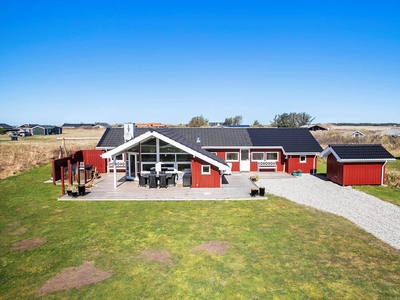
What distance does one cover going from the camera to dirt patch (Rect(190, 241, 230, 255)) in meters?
9.15

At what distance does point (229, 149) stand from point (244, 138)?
2362 mm

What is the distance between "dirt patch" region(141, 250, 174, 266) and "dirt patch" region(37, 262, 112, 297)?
1422 mm

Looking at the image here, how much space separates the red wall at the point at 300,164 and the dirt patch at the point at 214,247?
16112mm

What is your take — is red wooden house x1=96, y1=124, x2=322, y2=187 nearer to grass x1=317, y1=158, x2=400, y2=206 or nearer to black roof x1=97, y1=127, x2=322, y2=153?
black roof x1=97, y1=127, x2=322, y2=153

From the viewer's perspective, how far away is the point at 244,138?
26.1 metres

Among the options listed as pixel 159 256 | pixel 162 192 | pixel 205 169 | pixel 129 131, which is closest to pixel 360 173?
pixel 205 169

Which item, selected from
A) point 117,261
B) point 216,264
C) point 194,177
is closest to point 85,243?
point 117,261

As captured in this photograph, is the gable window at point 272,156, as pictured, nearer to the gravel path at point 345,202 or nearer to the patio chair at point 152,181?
the gravel path at point 345,202

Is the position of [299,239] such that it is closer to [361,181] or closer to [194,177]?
[194,177]

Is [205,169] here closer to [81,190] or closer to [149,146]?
[149,146]

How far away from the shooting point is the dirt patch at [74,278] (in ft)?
23.1

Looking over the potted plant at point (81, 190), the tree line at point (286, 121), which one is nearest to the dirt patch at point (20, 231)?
the potted plant at point (81, 190)

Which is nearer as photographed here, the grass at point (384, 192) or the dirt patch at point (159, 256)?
the dirt patch at point (159, 256)

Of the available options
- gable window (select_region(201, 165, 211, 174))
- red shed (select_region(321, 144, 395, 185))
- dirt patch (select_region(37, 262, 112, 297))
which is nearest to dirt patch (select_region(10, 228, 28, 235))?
dirt patch (select_region(37, 262, 112, 297))
